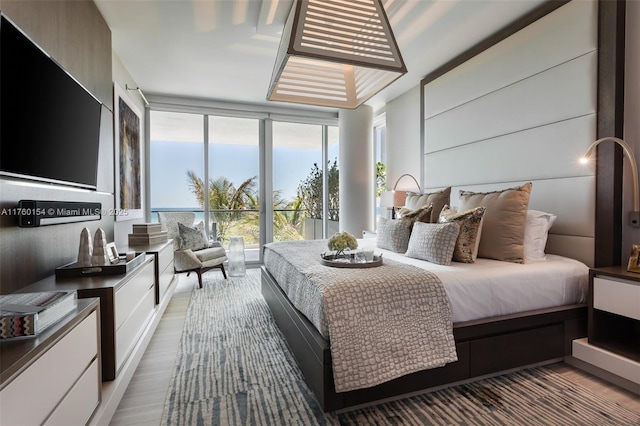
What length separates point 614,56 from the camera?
2170 millimetres

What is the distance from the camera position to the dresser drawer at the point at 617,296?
181cm

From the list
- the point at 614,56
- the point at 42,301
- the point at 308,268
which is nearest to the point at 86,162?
the point at 42,301

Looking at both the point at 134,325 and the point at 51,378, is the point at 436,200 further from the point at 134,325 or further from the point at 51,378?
the point at 51,378

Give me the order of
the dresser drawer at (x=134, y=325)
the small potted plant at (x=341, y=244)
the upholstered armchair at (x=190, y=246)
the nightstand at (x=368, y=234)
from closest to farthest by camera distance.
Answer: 1. the dresser drawer at (x=134, y=325)
2. the small potted plant at (x=341, y=244)
3. the upholstered armchair at (x=190, y=246)
4. the nightstand at (x=368, y=234)

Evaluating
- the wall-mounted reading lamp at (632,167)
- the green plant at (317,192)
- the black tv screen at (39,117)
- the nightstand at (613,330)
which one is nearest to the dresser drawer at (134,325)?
the black tv screen at (39,117)

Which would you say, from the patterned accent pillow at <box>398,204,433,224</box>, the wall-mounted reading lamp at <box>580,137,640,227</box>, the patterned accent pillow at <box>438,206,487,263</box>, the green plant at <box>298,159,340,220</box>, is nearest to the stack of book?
the patterned accent pillow at <box>398,204,433,224</box>

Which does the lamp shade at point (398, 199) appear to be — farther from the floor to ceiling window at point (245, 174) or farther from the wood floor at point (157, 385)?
the wood floor at point (157, 385)

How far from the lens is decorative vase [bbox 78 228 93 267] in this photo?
196cm

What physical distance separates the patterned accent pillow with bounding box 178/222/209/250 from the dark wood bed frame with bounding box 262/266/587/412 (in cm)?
239

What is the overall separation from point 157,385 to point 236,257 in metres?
2.78

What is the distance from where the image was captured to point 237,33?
10.3 feet

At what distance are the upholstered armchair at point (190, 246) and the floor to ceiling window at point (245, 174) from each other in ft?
2.93

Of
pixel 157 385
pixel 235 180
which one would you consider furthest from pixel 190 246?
pixel 157 385

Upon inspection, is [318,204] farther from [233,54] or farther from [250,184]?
[233,54]
